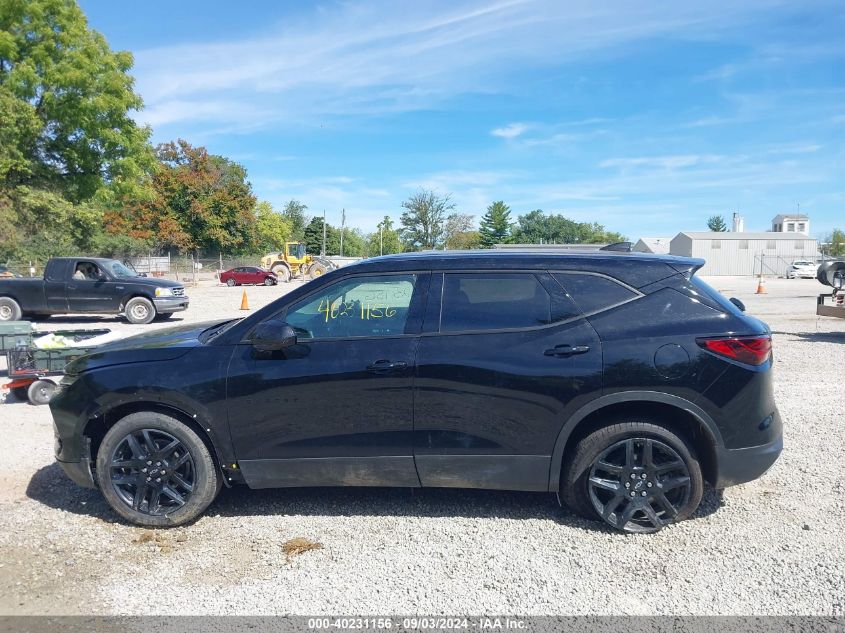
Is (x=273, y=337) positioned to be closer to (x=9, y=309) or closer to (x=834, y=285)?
(x=834, y=285)

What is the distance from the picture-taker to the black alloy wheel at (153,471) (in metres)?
4.15

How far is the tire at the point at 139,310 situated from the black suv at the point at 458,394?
1333 cm

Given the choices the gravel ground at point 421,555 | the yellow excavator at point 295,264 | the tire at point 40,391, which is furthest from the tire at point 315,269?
the gravel ground at point 421,555

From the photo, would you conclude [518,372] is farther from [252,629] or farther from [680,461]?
[252,629]

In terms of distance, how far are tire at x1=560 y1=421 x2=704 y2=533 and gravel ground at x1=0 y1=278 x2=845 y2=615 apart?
14 centimetres

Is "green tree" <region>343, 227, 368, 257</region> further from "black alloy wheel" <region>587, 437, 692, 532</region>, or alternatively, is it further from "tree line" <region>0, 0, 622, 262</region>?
"black alloy wheel" <region>587, 437, 692, 532</region>

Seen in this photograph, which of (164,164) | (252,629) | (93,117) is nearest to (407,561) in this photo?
(252,629)

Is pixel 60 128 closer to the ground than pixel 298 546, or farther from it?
farther from it

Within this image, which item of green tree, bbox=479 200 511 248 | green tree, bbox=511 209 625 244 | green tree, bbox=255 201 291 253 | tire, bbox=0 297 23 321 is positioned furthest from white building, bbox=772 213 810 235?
tire, bbox=0 297 23 321

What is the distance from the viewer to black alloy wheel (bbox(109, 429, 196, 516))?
13.6 feet

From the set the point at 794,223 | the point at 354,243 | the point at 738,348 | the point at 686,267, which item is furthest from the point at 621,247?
the point at 794,223

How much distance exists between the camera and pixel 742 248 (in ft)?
243

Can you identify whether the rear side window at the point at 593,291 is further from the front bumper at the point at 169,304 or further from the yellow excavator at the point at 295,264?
the yellow excavator at the point at 295,264

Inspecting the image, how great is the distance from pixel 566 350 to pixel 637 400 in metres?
0.52
